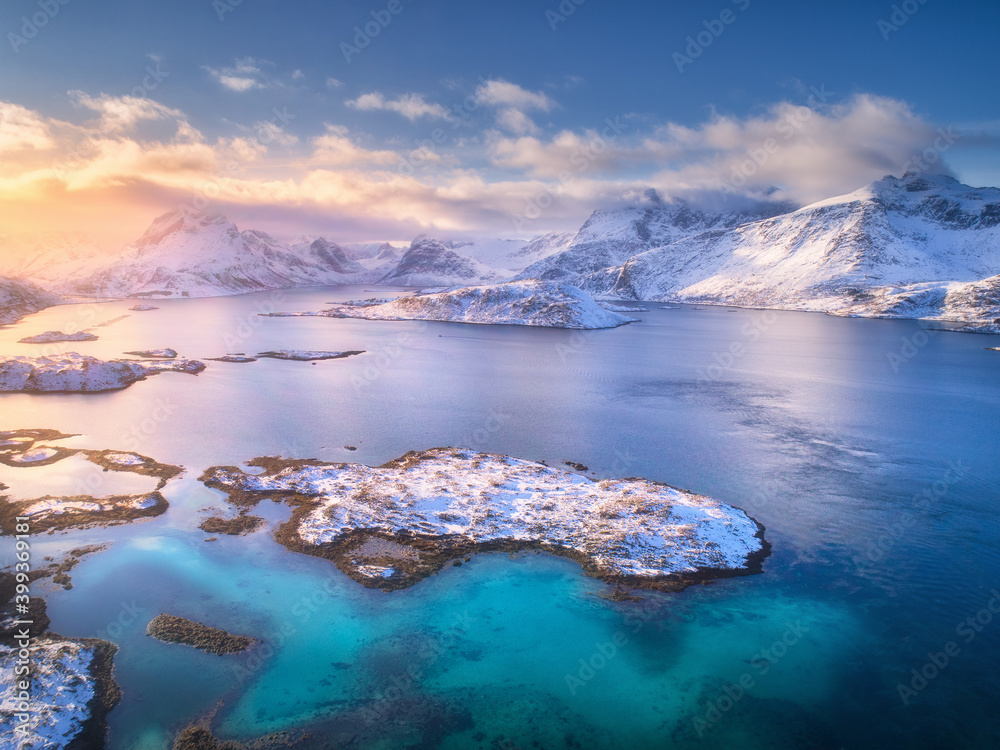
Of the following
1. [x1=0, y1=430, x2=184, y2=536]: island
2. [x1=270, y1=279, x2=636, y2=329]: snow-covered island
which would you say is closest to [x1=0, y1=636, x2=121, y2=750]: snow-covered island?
[x1=0, y1=430, x2=184, y2=536]: island

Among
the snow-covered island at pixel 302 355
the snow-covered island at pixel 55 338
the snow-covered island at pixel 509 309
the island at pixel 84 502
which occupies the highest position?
the snow-covered island at pixel 509 309

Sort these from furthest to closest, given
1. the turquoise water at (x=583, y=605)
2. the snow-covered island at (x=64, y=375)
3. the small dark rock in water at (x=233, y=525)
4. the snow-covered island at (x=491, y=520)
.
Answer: the snow-covered island at (x=64, y=375)
the small dark rock in water at (x=233, y=525)
the snow-covered island at (x=491, y=520)
the turquoise water at (x=583, y=605)

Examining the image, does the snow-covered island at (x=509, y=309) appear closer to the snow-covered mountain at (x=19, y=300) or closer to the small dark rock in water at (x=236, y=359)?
the snow-covered mountain at (x=19, y=300)

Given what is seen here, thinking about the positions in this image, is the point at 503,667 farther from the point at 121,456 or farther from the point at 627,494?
the point at 121,456

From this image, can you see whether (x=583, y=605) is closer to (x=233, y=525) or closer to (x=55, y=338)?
(x=233, y=525)

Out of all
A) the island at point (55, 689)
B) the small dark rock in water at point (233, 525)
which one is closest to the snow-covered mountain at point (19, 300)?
the small dark rock in water at point (233, 525)

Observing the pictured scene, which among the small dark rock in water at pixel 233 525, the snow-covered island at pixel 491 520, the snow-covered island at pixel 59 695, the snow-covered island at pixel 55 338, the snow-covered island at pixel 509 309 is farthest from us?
the snow-covered island at pixel 509 309
